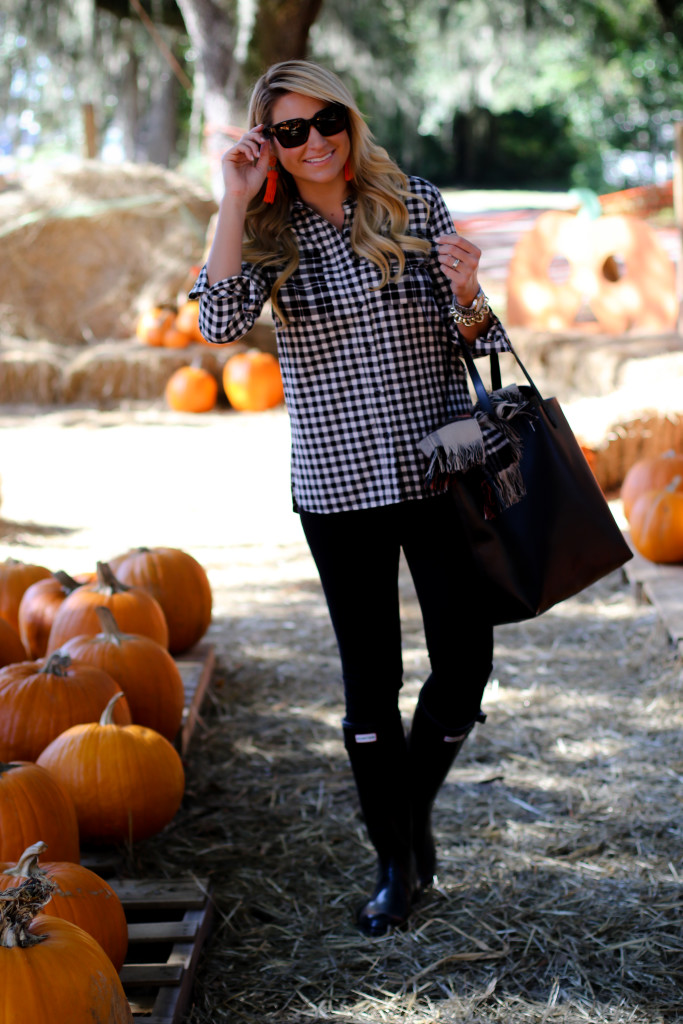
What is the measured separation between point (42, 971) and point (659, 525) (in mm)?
3290

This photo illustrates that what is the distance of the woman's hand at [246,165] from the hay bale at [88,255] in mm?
8602

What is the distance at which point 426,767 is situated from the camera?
2.25 meters

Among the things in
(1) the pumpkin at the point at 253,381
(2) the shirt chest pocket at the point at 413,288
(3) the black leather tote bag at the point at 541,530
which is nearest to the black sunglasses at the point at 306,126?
(2) the shirt chest pocket at the point at 413,288

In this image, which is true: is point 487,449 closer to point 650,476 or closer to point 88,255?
point 650,476

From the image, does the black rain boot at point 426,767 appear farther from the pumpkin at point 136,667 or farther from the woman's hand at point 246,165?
the woman's hand at point 246,165

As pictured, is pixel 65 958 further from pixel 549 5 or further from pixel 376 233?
pixel 549 5

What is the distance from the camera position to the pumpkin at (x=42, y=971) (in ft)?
4.67

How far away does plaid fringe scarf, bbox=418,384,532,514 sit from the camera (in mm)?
1884

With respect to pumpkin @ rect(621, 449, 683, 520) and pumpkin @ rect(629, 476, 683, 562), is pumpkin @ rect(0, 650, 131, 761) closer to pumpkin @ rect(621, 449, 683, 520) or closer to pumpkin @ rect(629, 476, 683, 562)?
pumpkin @ rect(629, 476, 683, 562)

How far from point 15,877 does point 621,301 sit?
8023mm

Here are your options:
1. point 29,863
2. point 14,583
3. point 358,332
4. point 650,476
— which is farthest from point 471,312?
point 650,476

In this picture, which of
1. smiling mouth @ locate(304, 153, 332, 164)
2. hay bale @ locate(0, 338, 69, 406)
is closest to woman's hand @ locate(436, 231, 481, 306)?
smiling mouth @ locate(304, 153, 332, 164)

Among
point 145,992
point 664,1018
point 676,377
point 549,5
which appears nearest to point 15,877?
point 145,992

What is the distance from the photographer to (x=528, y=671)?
3.69 meters
